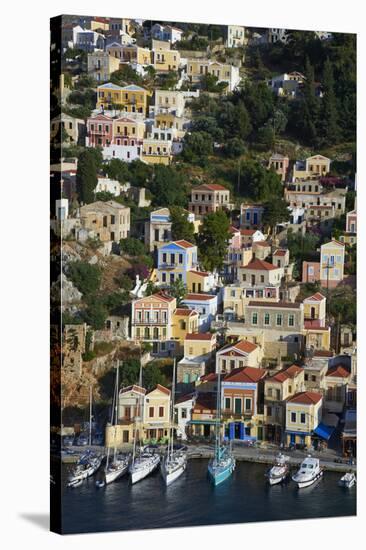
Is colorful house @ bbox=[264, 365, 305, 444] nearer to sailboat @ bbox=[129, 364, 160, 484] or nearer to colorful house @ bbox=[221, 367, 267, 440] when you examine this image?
colorful house @ bbox=[221, 367, 267, 440]

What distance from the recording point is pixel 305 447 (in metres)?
14.5

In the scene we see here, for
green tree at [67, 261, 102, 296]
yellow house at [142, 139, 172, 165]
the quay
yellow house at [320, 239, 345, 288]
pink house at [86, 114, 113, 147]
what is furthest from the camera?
yellow house at [320, 239, 345, 288]

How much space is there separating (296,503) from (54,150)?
11.4 ft

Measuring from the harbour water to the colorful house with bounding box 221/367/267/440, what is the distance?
0.96 feet

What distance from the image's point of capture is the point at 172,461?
1402 centimetres

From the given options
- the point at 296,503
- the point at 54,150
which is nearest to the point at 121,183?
the point at 54,150

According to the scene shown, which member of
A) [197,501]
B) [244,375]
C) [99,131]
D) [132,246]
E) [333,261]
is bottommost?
[197,501]

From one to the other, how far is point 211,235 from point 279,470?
2.02m

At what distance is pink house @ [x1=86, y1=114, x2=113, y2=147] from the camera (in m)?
14.0

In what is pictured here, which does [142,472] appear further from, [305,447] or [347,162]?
[347,162]

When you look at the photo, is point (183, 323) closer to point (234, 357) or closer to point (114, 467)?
point (234, 357)

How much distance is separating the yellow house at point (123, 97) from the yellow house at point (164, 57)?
0.25 m

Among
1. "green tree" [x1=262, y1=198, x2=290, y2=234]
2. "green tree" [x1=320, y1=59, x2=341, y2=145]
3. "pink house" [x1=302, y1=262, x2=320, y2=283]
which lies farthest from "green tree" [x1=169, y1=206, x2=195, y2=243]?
"green tree" [x1=320, y1=59, x2=341, y2=145]

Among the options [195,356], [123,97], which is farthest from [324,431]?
[123,97]
